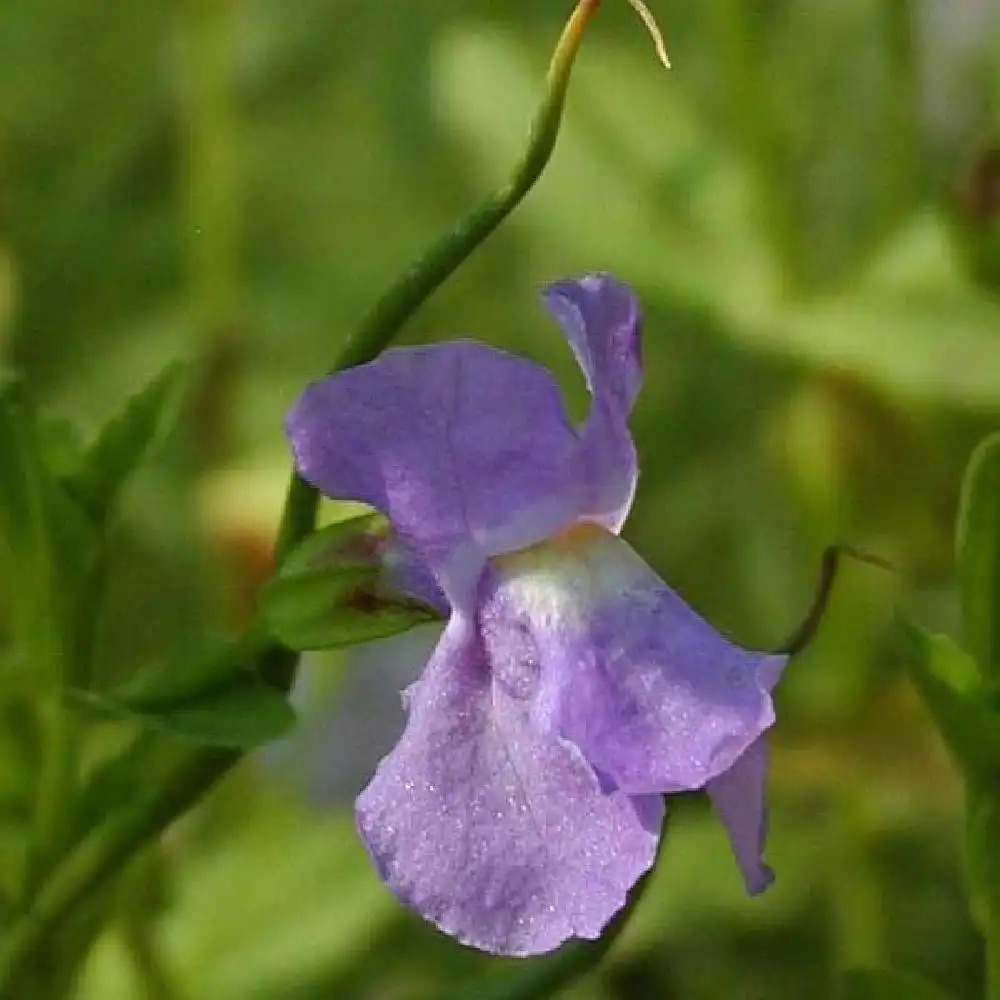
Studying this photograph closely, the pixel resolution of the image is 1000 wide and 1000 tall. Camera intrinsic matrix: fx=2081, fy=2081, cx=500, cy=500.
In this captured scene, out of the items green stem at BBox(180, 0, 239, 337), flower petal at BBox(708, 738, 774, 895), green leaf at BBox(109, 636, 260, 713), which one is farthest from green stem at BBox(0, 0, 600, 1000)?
green stem at BBox(180, 0, 239, 337)

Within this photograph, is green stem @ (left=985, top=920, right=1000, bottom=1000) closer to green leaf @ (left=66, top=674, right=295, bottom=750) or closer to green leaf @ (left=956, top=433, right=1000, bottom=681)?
green leaf @ (left=956, top=433, right=1000, bottom=681)

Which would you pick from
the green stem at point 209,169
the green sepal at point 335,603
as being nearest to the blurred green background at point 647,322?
the green stem at point 209,169

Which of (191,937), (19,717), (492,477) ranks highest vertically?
(492,477)

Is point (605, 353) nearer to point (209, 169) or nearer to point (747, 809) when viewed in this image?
point (747, 809)

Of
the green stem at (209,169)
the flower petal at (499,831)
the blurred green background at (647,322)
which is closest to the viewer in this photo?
the flower petal at (499,831)

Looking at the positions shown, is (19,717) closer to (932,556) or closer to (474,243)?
(474,243)

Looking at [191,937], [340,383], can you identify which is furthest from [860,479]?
[340,383]

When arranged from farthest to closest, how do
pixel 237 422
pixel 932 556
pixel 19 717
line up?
1. pixel 237 422
2. pixel 932 556
3. pixel 19 717

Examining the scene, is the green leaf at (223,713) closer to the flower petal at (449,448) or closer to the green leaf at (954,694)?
the flower petal at (449,448)
